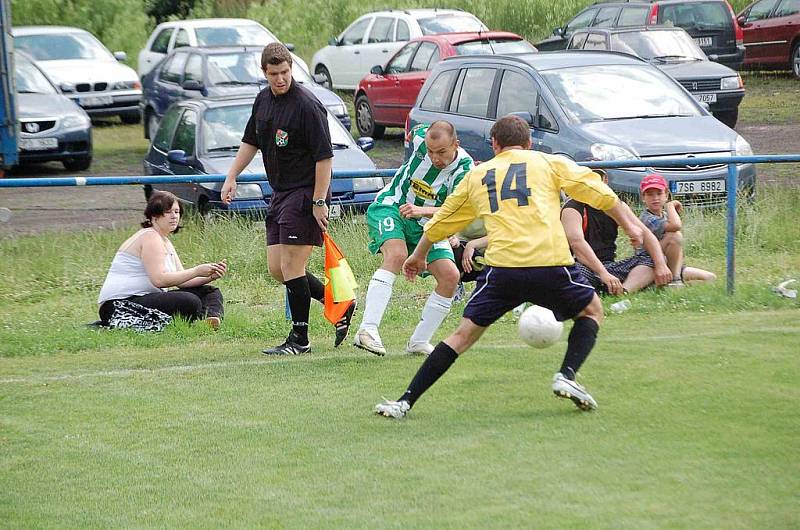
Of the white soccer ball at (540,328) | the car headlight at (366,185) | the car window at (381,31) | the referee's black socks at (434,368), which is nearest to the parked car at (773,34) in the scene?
the car window at (381,31)

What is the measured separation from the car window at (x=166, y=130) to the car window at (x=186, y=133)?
6.3 inches

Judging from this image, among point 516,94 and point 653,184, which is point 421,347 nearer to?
point 653,184

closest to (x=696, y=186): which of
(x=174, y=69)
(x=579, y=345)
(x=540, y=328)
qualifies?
(x=540, y=328)

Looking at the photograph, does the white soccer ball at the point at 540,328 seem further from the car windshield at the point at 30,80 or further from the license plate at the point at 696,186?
the car windshield at the point at 30,80

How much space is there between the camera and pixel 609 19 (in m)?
26.4

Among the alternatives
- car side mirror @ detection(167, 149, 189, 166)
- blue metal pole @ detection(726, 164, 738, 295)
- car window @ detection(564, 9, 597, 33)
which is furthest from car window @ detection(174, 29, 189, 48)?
blue metal pole @ detection(726, 164, 738, 295)

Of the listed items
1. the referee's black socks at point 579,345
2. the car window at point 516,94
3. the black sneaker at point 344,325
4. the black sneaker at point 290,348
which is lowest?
the black sneaker at point 290,348

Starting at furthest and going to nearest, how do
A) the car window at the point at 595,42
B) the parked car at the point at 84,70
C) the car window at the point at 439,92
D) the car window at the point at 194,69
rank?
the parked car at the point at 84,70 < the car window at the point at 595,42 < the car window at the point at 194,69 < the car window at the point at 439,92

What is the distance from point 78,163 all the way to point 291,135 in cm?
1260

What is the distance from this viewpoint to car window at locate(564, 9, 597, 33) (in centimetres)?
2675

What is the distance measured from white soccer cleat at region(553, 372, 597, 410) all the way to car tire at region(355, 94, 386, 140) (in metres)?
16.5

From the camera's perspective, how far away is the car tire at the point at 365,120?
22.9m

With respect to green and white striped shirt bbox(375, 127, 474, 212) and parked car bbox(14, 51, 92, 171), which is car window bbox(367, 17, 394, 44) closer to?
parked car bbox(14, 51, 92, 171)

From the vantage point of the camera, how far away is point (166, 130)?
1535 centimetres
